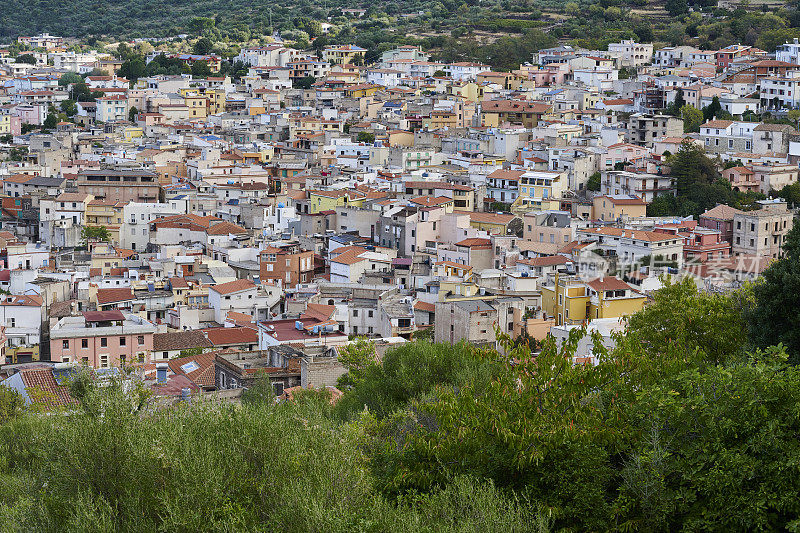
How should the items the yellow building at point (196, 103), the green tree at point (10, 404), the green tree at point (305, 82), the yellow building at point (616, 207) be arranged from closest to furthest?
the green tree at point (10, 404) < the yellow building at point (616, 207) < the yellow building at point (196, 103) < the green tree at point (305, 82)

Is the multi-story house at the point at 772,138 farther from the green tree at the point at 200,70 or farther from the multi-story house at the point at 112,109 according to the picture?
the green tree at the point at 200,70

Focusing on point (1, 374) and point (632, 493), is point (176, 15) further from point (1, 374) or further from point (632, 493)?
point (632, 493)

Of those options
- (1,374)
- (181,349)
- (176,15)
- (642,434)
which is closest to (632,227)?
(181,349)

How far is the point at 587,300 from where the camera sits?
61.1 ft

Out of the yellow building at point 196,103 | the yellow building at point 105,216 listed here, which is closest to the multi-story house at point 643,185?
the yellow building at point 105,216

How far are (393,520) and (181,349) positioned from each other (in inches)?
478

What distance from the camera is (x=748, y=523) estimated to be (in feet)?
20.1

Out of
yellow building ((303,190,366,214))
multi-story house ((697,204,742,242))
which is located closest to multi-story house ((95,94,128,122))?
yellow building ((303,190,366,214))

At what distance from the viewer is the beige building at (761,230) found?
2209 centimetres

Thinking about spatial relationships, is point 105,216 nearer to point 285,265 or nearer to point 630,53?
point 285,265

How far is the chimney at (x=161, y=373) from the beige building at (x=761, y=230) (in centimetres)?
1084

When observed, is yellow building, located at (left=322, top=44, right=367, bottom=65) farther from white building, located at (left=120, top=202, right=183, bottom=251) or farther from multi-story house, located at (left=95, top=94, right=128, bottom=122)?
white building, located at (left=120, top=202, right=183, bottom=251)

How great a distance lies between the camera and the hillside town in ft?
58.6

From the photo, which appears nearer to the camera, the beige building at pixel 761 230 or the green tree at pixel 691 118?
the beige building at pixel 761 230
